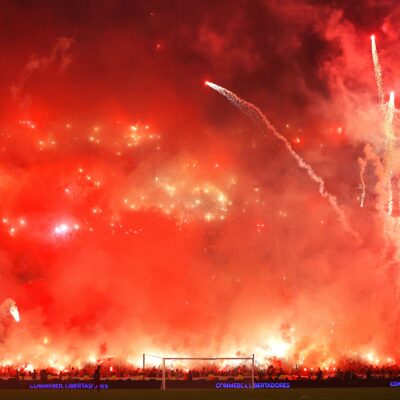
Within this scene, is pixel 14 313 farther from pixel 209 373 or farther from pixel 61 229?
pixel 209 373

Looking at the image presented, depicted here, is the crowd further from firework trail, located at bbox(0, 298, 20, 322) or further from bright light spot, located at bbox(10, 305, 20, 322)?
firework trail, located at bbox(0, 298, 20, 322)

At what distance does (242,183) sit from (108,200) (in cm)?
689

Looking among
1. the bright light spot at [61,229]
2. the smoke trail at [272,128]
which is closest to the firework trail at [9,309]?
the bright light spot at [61,229]

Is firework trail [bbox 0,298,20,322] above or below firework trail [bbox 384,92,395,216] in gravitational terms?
below

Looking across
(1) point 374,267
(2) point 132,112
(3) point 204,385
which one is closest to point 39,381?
(3) point 204,385

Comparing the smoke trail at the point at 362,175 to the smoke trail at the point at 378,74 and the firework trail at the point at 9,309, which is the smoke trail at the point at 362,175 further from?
the firework trail at the point at 9,309

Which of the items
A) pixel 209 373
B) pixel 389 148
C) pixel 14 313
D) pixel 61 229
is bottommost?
pixel 209 373

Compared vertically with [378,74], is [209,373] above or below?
below

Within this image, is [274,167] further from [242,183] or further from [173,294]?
[173,294]

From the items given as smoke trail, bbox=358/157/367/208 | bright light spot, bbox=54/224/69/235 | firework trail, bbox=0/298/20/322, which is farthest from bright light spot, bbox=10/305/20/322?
smoke trail, bbox=358/157/367/208

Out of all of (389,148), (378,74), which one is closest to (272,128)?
(389,148)

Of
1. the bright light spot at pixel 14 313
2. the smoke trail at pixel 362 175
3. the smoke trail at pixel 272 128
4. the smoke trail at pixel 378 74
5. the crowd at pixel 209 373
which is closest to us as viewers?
the crowd at pixel 209 373

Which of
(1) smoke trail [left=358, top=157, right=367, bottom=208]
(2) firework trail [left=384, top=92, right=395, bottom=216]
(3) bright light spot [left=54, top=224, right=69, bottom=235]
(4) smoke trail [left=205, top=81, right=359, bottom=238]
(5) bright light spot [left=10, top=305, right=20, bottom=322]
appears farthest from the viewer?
(4) smoke trail [left=205, top=81, right=359, bottom=238]

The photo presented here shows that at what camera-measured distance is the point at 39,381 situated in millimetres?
26250
